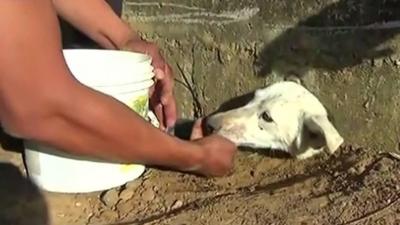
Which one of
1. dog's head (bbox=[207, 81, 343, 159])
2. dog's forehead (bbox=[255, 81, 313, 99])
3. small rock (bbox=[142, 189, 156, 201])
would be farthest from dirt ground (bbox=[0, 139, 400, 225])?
dog's forehead (bbox=[255, 81, 313, 99])

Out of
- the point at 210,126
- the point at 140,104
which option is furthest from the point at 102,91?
the point at 210,126

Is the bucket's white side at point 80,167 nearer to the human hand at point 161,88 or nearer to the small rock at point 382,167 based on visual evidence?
the human hand at point 161,88

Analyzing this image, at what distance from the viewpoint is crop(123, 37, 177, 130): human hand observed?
2480 mm

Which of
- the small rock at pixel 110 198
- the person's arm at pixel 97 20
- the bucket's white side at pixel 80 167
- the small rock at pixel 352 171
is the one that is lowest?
the small rock at pixel 352 171

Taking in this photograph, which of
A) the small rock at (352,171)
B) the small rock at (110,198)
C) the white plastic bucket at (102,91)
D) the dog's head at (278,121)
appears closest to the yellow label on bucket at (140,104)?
the white plastic bucket at (102,91)

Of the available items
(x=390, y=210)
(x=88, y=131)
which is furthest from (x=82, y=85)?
(x=390, y=210)

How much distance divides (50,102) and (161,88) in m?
0.57

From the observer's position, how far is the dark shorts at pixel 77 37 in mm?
2713

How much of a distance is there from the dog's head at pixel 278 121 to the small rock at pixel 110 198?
0.40m

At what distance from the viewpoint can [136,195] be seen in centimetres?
238

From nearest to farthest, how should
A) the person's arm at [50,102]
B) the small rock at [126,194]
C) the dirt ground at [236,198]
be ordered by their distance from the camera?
the person's arm at [50,102] < the dirt ground at [236,198] < the small rock at [126,194]

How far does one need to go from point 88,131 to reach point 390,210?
2.45 ft

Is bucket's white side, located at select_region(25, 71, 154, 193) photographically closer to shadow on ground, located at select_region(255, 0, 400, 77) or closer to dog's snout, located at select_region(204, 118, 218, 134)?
dog's snout, located at select_region(204, 118, 218, 134)

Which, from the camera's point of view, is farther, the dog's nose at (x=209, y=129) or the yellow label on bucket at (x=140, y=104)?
the dog's nose at (x=209, y=129)
